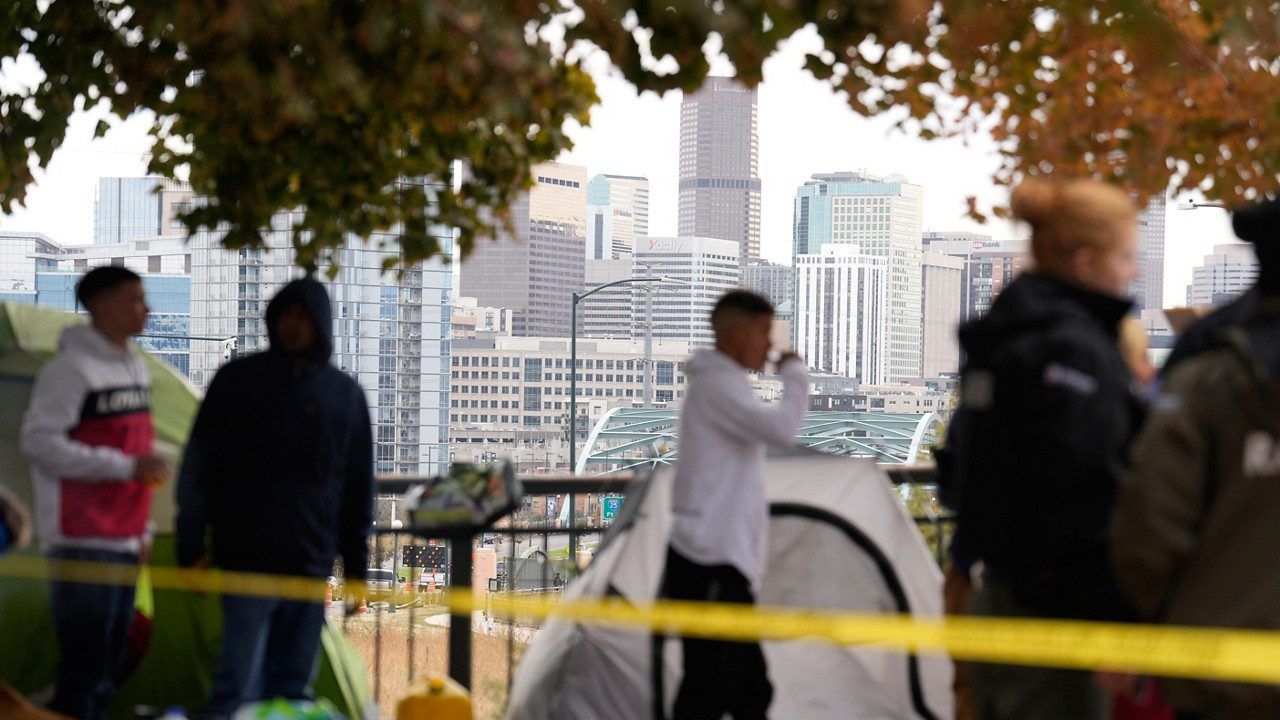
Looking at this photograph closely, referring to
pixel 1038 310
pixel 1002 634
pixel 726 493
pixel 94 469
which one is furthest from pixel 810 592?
pixel 1038 310

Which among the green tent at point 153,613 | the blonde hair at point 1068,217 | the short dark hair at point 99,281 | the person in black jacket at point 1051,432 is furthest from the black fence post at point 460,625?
the blonde hair at point 1068,217

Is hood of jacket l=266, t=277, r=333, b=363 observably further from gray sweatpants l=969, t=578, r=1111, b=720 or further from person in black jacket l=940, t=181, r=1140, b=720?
gray sweatpants l=969, t=578, r=1111, b=720

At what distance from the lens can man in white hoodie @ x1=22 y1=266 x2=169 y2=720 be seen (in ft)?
15.1

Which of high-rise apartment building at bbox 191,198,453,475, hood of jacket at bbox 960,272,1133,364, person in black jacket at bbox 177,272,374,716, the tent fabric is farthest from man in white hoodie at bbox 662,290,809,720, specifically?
high-rise apartment building at bbox 191,198,453,475

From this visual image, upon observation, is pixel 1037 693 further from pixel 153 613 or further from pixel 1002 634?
pixel 153 613

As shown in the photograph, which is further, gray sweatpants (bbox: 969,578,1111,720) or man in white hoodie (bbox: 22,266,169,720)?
man in white hoodie (bbox: 22,266,169,720)

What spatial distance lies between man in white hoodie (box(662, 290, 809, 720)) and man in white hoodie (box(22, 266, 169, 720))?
1.65m

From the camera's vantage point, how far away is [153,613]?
5629 mm

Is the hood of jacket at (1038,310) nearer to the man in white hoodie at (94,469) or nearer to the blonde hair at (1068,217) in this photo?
the blonde hair at (1068,217)

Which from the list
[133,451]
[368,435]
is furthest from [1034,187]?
[133,451]

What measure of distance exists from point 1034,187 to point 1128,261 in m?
0.25

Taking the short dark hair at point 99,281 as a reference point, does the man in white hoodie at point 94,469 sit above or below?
below

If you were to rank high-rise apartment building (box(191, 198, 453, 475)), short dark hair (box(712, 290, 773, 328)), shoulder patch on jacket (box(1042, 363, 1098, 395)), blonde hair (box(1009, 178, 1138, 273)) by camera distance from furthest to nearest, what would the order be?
high-rise apartment building (box(191, 198, 453, 475))
short dark hair (box(712, 290, 773, 328))
blonde hair (box(1009, 178, 1138, 273))
shoulder patch on jacket (box(1042, 363, 1098, 395))

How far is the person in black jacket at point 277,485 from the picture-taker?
4672 mm
